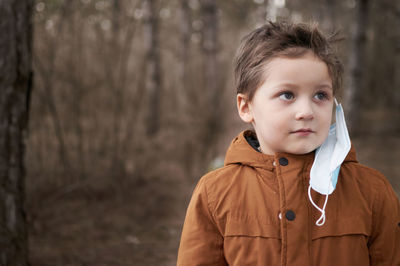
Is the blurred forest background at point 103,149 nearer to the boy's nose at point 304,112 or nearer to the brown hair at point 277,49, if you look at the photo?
the brown hair at point 277,49

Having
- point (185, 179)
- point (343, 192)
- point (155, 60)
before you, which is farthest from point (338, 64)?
point (155, 60)

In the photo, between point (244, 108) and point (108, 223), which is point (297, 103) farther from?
point (108, 223)

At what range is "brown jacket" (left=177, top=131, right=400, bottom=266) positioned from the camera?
4.30 feet

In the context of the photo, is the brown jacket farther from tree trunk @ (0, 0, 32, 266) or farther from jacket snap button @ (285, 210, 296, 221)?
tree trunk @ (0, 0, 32, 266)

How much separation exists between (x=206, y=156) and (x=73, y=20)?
3.03 meters

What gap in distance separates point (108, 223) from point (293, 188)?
298 centimetres

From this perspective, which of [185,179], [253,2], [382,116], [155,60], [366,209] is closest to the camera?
[366,209]

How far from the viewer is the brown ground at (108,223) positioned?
317 cm

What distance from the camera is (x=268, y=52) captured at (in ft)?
4.55

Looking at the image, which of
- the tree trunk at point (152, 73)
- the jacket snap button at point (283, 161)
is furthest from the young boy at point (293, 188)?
the tree trunk at point (152, 73)

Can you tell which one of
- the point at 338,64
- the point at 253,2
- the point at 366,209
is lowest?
the point at 366,209

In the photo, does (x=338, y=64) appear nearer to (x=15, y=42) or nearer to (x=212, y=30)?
(x=15, y=42)

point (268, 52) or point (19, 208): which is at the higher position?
point (268, 52)

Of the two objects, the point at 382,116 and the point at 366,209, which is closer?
the point at 366,209
